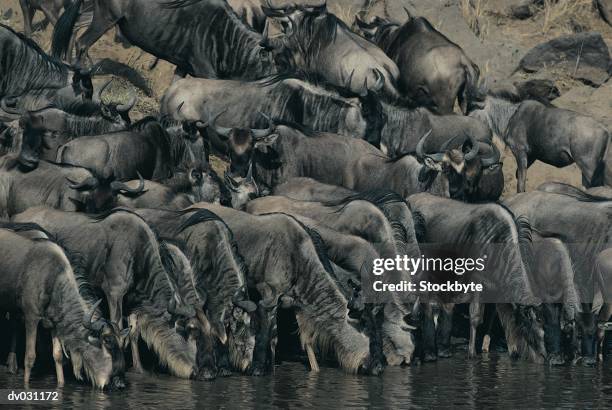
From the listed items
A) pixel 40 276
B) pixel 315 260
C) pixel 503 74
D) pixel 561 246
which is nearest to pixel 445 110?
pixel 503 74

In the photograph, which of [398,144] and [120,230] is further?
[398,144]

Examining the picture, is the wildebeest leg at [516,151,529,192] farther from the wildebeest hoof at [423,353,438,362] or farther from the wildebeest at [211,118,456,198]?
the wildebeest hoof at [423,353,438,362]

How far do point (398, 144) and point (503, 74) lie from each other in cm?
659

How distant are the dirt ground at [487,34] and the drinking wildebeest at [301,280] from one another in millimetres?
9746

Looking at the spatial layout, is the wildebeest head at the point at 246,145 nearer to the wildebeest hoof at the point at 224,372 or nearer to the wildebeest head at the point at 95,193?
the wildebeest head at the point at 95,193

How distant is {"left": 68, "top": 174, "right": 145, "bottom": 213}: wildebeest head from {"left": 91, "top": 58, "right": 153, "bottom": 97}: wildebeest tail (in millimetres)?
9219

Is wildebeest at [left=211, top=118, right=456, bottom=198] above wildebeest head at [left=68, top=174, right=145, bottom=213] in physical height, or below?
above

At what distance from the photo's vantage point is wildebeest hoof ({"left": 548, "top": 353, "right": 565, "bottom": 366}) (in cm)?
2172

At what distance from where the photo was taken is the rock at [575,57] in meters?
33.9

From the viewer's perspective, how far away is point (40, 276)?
63.4 ft

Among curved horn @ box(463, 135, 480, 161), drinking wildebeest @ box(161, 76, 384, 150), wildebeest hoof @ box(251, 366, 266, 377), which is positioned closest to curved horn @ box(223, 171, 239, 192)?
drinking wildebeest @ box(161, 76, 384, 150)

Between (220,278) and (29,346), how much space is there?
2.58m

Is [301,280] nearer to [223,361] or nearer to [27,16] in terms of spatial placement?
[223,361]

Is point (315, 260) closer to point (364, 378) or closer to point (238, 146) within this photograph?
point (364, 378)
